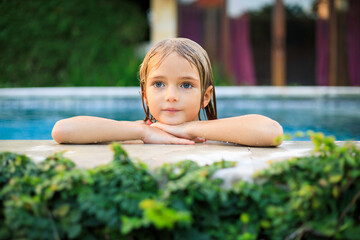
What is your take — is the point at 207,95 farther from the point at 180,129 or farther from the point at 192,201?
the point at 192,201

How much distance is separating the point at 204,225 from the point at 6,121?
5067mm

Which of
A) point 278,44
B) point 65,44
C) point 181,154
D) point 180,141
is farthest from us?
point 278,44

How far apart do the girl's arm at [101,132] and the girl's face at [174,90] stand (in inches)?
5.5

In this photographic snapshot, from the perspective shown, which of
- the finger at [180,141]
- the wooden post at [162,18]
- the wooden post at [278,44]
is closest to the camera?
the finger at [180,141]

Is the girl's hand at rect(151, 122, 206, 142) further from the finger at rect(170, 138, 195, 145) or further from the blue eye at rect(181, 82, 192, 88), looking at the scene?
the blue eye at rect(181, 82, 192, 88)

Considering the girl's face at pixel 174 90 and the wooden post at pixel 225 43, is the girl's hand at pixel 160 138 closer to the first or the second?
the girl's face at pixel 174 90

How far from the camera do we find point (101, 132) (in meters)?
2.20

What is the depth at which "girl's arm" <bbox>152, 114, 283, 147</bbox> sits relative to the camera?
6.88 feet

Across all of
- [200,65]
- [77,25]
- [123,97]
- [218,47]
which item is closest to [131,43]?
[77,25]

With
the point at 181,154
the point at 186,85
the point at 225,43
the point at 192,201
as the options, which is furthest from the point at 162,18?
the point at 192,201

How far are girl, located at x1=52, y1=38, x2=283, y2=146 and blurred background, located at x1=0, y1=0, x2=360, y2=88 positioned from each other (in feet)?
22.5

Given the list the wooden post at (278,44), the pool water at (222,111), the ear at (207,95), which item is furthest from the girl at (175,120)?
the wooden post at (278,44)

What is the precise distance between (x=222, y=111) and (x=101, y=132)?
15.4 feet

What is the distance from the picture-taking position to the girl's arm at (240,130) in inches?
82.5
